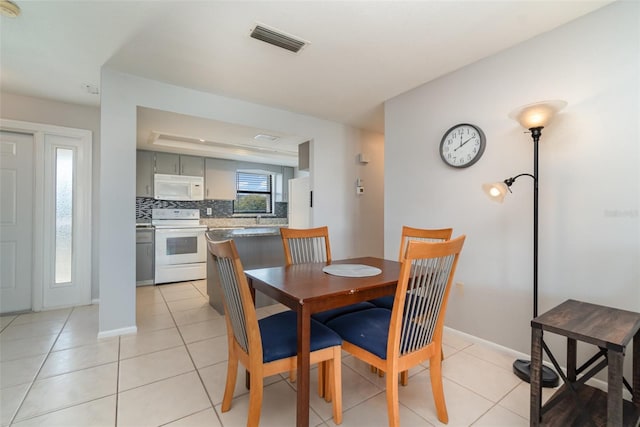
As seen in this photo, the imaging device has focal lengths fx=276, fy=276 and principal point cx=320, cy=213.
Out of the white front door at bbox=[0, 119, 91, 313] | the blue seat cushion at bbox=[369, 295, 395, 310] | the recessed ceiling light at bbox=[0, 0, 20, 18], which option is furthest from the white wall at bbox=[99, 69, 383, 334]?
the blue seat cushion at bbox=[369, 295, 395, 310]

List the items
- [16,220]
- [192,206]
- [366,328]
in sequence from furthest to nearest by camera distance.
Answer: [192,206] < [16,220] < [366,328]

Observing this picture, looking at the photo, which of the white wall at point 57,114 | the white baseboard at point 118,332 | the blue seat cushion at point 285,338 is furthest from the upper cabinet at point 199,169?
the blue seat cushion at point 285,338

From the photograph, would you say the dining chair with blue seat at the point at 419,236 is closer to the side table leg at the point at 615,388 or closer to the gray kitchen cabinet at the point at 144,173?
the side table leg at the point at 615,388

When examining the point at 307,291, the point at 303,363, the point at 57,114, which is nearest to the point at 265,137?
the point at 57,114

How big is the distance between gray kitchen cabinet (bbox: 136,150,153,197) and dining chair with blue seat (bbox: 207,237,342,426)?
4.02 meters

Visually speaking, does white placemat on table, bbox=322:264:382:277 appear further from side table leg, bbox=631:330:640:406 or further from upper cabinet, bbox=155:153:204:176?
upper cabinet, bbox=155:153:204:176

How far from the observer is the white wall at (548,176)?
1.69 meters

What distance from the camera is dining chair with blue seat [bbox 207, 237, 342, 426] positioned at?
125 centimetres

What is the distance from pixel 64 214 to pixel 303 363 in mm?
3634

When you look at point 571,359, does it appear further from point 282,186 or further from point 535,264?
point 282,186

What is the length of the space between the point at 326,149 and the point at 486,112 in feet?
6.65

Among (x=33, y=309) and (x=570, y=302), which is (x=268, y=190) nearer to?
(x=33, y=309)

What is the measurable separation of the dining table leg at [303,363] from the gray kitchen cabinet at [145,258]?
3.94m

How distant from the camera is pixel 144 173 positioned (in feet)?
15.1
